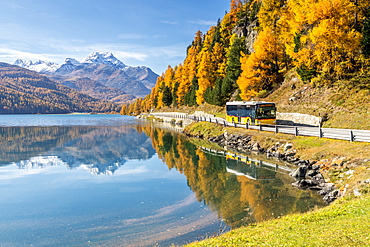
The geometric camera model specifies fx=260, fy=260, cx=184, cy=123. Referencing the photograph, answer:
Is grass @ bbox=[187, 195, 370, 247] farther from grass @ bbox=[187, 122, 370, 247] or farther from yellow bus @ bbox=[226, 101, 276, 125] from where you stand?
yellow bus @ bbox=[226, 101, 276, 125]

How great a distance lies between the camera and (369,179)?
45.8ft

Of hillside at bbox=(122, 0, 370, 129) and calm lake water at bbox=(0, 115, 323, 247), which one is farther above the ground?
hillside at bbox=(122, 0, 370, 129)

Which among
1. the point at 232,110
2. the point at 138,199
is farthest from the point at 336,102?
the point at 138,199

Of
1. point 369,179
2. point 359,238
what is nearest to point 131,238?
point 359,238

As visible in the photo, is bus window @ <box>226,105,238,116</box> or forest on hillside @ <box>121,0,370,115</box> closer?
forest on hillside @ <box>121,0,370,115</box>

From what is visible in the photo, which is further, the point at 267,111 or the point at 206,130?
the point at 206,130

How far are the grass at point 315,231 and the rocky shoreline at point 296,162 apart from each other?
201 inches

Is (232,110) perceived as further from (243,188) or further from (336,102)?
(243,188)

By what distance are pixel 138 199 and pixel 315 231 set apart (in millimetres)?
11359

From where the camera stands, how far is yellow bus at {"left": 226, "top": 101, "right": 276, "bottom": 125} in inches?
1505

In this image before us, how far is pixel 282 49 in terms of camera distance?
5009 cm

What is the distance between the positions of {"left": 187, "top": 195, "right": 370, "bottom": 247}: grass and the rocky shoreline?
201 inches

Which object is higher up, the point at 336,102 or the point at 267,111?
the point at 336,102

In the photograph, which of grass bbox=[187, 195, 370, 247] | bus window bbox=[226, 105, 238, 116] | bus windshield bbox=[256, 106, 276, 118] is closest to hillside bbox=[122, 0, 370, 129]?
bus windshield bbox=[256, 106, 276, 118]
